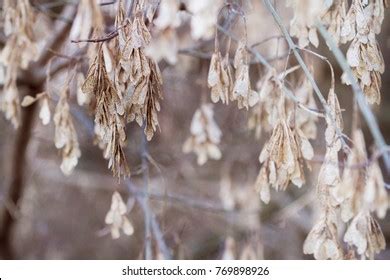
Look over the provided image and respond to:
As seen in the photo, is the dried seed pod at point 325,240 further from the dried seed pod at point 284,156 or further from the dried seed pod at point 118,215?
the dried seed pod at point 118,215

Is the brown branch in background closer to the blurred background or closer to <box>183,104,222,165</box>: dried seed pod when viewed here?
the blurred background

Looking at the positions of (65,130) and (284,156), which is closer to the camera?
(284,156)

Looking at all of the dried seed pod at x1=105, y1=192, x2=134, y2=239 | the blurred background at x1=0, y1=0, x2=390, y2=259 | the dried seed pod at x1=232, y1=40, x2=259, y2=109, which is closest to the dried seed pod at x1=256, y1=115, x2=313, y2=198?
the dried seed pod at x1=232, y1=40, x2=259, y2=109

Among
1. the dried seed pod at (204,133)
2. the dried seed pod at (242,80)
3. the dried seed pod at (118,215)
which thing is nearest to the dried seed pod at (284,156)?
the dried seed pod at (242,80)

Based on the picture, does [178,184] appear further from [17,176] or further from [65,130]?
[65,130]

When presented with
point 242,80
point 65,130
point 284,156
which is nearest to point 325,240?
point 284,156

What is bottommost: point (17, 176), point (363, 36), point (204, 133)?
point (17, 176)
